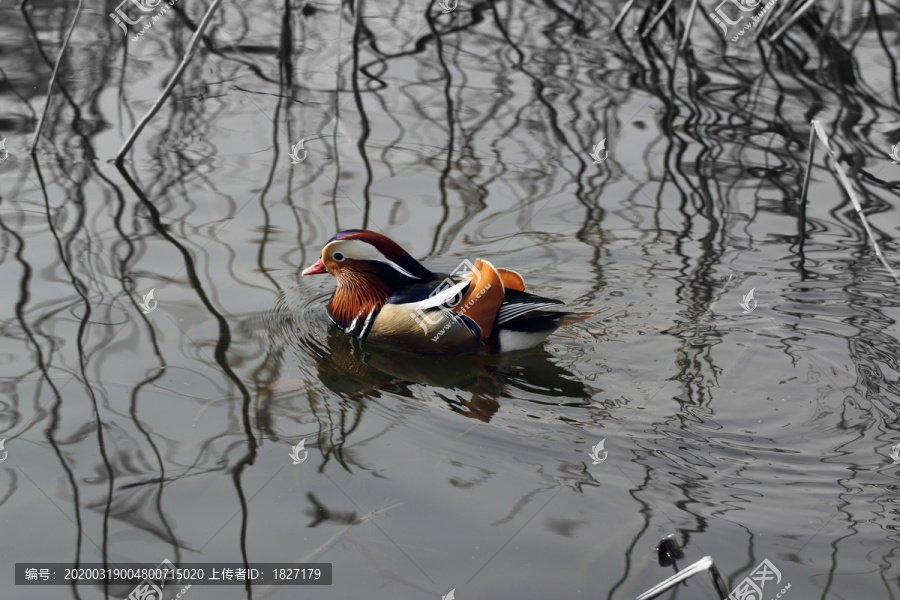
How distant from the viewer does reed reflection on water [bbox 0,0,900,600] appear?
4066mm

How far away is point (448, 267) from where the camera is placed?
620 centimetres

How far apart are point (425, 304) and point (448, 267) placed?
0.88 meters

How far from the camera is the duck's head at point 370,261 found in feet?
18.1

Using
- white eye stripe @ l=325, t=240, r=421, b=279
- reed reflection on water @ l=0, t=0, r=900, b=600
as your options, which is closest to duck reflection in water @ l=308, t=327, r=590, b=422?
reed reflection on water @ l=0, t=0, r=900, b=600

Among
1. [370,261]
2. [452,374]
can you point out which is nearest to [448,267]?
[370,261]

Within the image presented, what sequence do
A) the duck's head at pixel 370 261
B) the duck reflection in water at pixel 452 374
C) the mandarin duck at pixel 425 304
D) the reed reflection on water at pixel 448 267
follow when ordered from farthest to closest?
the duck's head at pixel 370 261 → the mandarin duck at pixel 425 304 → the duck reflection in water at pixel 452 374 → the reed reflection on water at pixel 448 267

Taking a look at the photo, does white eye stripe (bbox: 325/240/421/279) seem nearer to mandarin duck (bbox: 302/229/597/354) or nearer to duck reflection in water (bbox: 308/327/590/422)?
mandarin duck (bbox: 302/229/597/354)

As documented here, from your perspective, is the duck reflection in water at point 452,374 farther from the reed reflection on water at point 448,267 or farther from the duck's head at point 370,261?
the duck's head at point 370,261

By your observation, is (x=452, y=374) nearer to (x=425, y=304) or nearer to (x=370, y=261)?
(x=425, y=304)

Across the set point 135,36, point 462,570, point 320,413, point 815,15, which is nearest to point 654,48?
point 815,15

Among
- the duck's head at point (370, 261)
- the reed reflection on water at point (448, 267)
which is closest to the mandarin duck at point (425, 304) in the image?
the duck's head at point (370, 261)

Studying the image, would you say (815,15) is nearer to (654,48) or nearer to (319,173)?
(654,48)

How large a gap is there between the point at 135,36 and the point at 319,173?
131 inches

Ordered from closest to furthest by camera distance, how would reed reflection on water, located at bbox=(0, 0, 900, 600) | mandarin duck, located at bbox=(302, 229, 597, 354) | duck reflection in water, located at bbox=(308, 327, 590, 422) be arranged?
1. reed reflection on water, located at bbox=(0, 0, 900, 600)
2. duck reflection in water, located at bbox=(308, 327, 590, 422)
3. mandarin duck, located at bbox=(302, 229, 597, 354)
